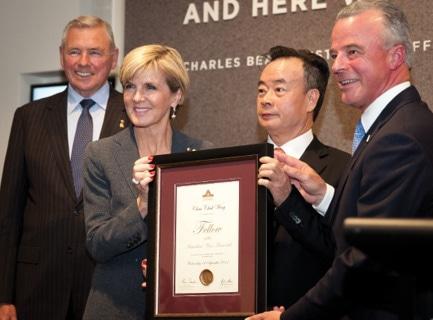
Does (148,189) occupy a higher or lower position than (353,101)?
lower

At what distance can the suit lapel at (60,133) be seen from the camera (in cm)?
356

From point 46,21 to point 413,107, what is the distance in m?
3.14

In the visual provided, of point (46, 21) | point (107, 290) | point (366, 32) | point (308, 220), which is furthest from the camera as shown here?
point (46, 21)

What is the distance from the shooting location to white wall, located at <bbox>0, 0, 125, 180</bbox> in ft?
16.0

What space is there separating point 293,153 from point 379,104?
2.25 ft

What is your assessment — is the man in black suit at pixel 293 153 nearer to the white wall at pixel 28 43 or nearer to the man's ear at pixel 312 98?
the man's ear at pixel 312 98

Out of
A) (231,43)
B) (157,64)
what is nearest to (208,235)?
(157,64)

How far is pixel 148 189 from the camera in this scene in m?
2.68

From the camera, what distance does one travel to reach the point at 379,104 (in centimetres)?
235

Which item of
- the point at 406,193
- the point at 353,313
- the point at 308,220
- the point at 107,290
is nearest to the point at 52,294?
the point at 107,290

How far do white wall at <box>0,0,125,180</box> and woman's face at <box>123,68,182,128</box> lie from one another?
6.19 feet

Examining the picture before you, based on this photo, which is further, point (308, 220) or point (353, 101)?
point (308, 220)

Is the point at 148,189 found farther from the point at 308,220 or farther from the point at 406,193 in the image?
the point at 406,193

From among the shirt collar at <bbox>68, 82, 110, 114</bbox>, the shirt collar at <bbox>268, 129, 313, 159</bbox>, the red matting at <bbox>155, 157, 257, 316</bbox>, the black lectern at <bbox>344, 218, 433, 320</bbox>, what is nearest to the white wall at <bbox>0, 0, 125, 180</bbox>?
the shirt collar at <bbox>68, 82, 110, 114</bbox>
